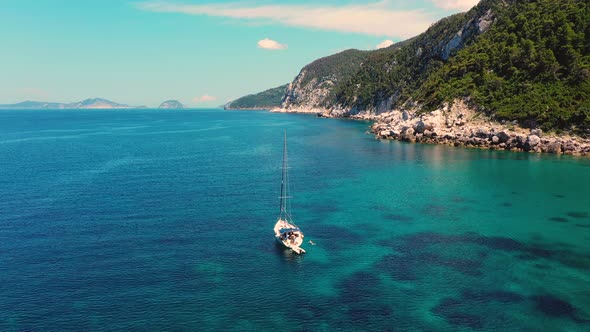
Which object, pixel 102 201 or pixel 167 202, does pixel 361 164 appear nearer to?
pixel 167 202

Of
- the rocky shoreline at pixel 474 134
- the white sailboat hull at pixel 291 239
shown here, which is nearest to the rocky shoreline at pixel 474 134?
the rocky shoreline at pixel 474 134

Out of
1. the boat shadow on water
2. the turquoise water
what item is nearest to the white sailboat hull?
the boat shadow on water

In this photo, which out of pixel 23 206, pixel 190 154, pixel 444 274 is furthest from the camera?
pixel 190 154

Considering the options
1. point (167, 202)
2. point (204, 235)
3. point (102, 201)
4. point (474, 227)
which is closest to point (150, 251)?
point (204, 235)

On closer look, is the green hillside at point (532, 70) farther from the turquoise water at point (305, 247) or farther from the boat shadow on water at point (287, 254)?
the boat shadow on water at point (287, 254)

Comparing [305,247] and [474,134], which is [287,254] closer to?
[305,247]

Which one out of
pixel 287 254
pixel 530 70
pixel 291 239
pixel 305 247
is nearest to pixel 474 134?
pixel 530 70
